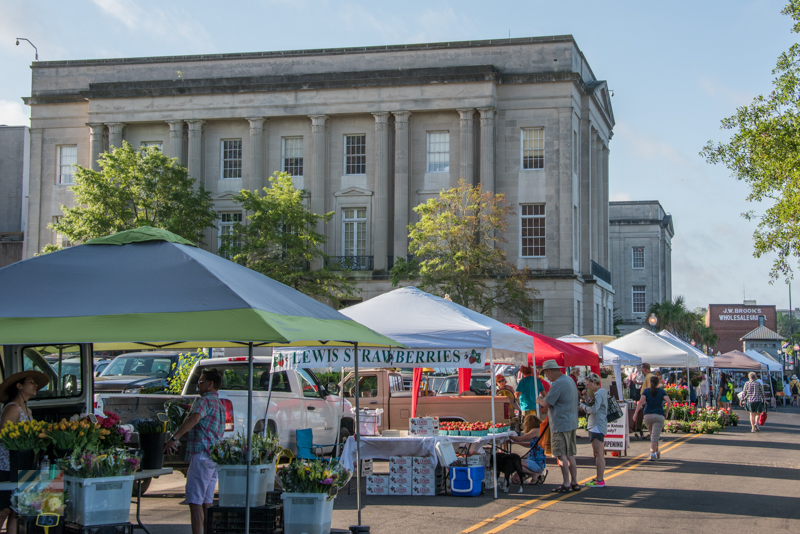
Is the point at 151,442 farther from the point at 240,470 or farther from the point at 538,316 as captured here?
the point at 538,316

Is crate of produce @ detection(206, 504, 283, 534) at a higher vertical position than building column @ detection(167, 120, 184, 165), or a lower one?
lower

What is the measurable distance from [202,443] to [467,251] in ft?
97.4

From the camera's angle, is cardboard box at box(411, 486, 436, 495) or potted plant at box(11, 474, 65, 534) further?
cardboard box at box(411, 486, 436, 495)

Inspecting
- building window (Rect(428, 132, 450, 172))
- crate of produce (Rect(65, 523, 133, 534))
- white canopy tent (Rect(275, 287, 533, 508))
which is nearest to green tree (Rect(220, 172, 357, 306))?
building window (Rect(428, 132, 450, 172))

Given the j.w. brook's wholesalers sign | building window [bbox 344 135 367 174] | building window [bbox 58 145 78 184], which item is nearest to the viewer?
the j.w. brook's wholesalers sign

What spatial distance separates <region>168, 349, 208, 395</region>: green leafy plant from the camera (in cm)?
1789

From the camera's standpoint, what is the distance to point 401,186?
4572 centimetres

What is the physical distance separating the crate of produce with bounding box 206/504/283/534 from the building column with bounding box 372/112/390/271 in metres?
37.5

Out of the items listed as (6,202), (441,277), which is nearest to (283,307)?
(441,277)

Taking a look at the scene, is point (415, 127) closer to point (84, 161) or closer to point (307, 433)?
point (84, 161)

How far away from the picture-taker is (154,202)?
4197 centimetres

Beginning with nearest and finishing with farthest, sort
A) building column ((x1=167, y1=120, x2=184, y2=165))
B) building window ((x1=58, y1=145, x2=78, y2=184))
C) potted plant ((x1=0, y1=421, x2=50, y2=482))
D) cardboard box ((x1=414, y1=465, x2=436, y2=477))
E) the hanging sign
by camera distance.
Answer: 1. potted plant ((x1=0, y1=421, x2=50, y2=482))
2. cardboard box ((x1=414, y1=465, x2=436, y2=477))
3. the hanging sign
4. building column ((x1=167, y1=120, x2=184, y2=165))
5. building window ((x1=58, y1=145, x2=78, y2=184))

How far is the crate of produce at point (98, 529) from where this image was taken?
719cm

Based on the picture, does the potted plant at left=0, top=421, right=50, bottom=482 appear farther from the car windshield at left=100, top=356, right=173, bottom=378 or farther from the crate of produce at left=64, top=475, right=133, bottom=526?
the car windshield at left=100, top=356, right=173, bottom=378
